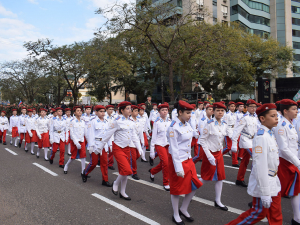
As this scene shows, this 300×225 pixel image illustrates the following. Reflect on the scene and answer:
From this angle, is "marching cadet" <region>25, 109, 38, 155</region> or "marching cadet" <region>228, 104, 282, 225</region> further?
"marching cadet" <region>25, 109, 38, 155</region>

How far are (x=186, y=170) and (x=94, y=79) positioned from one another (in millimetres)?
25020

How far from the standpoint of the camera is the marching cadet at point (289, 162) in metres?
3.56

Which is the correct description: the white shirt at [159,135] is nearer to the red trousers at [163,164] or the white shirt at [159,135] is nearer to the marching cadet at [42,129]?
the red trousers at [163,164]

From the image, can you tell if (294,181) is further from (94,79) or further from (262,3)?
(262,3)

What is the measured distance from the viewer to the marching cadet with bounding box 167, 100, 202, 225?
148 inches

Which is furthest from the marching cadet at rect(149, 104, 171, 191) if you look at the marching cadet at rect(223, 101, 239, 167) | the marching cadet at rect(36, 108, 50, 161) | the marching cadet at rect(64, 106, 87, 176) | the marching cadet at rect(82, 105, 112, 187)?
the marching cadet at rect(36, 108, 50, 161)

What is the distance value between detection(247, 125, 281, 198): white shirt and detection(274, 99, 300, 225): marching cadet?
80 centimetres

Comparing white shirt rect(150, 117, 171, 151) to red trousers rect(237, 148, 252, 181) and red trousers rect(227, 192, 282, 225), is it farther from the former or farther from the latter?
red trousers rect(227, 192, 282, 225)

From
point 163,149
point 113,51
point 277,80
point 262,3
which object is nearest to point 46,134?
point 163,149

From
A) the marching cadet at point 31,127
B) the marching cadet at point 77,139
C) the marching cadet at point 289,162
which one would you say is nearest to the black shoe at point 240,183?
the marching cadet at point 289,162

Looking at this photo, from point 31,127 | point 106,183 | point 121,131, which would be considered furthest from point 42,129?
point 121,131

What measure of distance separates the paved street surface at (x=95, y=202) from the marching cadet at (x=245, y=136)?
14.9 inches

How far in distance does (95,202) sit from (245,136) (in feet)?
13.0

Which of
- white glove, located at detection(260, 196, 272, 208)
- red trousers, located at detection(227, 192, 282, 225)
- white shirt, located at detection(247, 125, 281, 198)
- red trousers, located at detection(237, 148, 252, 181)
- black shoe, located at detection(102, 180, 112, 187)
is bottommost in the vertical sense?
black shoe, located at detection(102, 180, 112, 187)
